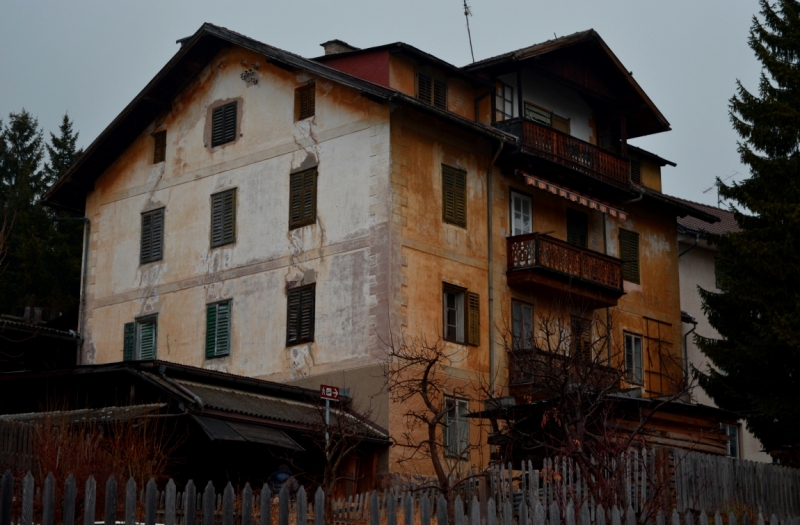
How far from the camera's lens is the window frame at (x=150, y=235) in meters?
34.8

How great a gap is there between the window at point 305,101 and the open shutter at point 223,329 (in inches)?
202

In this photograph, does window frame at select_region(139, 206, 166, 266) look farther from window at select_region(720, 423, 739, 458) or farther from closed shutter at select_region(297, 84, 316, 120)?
window at select_region(720, 423, 739, 458)

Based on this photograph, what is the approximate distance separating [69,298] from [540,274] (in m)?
23.2

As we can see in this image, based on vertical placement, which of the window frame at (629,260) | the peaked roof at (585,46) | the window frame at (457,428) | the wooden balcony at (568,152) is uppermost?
the peaked roof at (585,46)

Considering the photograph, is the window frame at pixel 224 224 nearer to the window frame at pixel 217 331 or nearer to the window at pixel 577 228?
the window frame at pixel 217 331

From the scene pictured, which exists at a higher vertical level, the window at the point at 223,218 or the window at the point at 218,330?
the window at the point at 223,218

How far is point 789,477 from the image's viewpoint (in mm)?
23734

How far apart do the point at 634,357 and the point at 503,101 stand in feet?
27.0

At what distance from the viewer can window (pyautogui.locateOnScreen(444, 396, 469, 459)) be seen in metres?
29.7

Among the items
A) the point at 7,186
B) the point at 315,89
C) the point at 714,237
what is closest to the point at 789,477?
the point at 714,237

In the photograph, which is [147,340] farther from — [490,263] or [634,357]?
[634,357]

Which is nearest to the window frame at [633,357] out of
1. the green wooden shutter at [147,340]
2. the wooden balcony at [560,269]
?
the wooden balcony at [560,269]

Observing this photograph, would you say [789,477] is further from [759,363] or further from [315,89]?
[315,89]

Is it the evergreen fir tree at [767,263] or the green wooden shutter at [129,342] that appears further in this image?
the green wooden shutter at [129,342]
